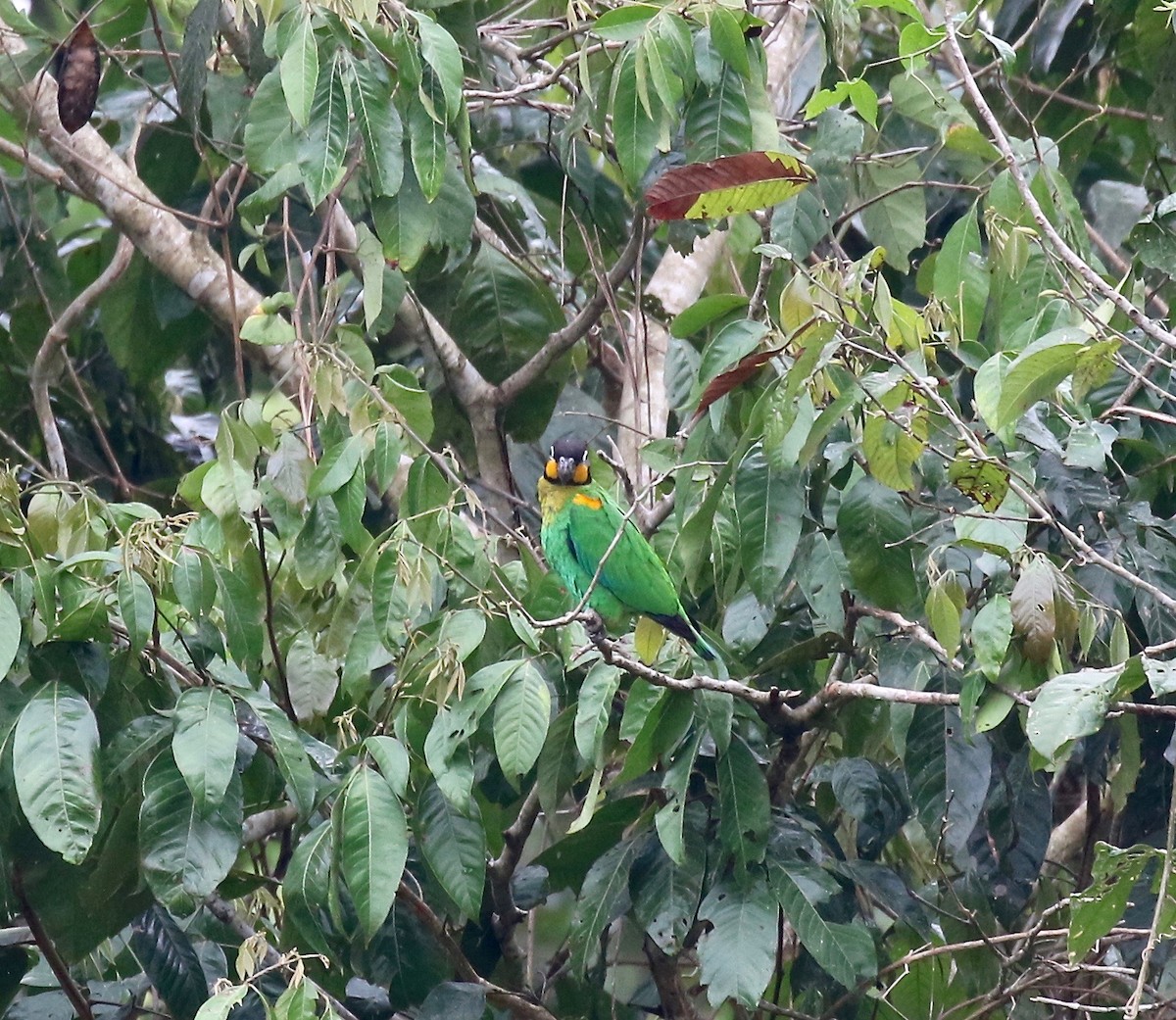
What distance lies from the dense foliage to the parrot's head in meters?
0.19

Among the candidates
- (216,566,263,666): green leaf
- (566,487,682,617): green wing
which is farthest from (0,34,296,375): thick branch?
(216,566,263,666): green leaf

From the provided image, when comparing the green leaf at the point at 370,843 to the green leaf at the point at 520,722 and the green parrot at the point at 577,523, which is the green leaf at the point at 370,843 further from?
the green parrot at the point at 577,523

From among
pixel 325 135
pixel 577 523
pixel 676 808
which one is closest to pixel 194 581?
pixel 325 135

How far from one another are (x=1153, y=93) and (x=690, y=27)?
1691 mm

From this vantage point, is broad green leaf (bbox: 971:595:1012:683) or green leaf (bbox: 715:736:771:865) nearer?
broad green leaf (bbox: 971:595:1012:683)

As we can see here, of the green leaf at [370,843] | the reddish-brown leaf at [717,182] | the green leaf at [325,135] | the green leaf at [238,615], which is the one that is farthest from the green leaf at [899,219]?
the green leaf at [370,843]

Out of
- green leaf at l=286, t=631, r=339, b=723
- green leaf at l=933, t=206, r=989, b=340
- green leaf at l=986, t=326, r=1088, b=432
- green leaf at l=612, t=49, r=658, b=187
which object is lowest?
green leaf at l=286, t=631, r=339, b=723

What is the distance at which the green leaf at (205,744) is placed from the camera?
99.3 inches

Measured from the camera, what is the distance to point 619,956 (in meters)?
3.92

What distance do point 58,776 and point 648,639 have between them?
65.5 inches

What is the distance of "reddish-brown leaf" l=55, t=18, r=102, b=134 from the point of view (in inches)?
136

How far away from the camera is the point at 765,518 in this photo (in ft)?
9.43

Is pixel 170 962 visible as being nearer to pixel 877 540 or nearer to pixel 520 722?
pixel 520 722

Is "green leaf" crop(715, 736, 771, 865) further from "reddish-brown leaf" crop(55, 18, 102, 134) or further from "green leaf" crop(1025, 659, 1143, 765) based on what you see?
"reddish-brown leaf" crop(55, 18, 102, 134)
